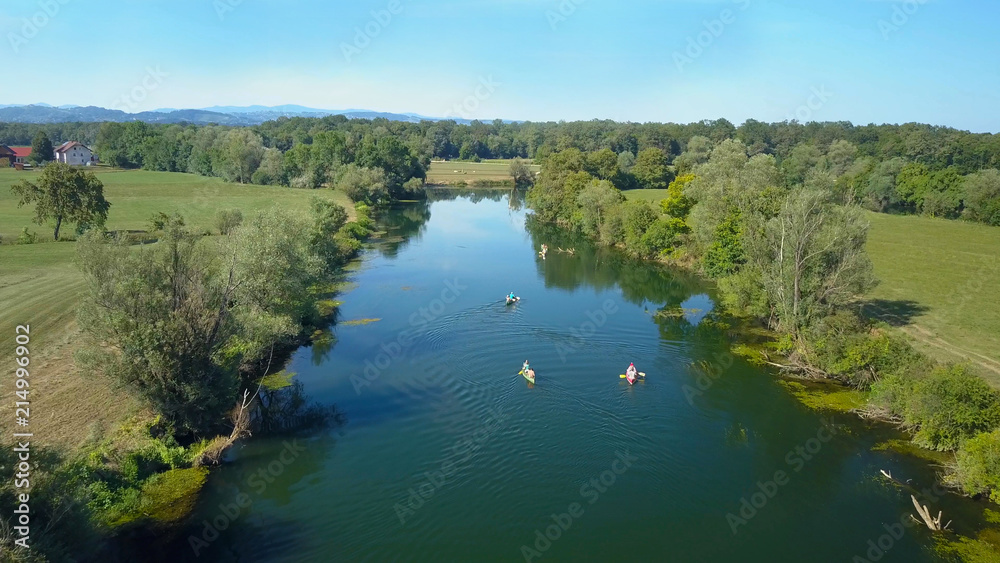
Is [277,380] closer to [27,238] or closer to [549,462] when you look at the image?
[549,462]

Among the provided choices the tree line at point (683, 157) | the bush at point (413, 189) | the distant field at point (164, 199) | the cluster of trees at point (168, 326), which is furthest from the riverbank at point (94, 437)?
the bush at point (413, 189)

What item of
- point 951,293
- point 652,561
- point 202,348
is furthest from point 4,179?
point 951,293

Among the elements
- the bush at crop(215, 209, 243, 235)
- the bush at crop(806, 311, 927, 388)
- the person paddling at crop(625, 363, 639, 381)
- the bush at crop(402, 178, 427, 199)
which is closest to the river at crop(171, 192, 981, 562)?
the person paddling at crop(625, 363, 639, 381)

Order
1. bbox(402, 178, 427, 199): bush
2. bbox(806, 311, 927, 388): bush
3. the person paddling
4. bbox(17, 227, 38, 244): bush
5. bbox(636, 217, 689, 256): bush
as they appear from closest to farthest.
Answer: bbox(806, 311, 927, 388): bush
the person paddling
bbox(17, 227, 38, 244): bush
bbox(636, 217, 689, 256): bush
bbox(402, 178, 427, 199): bush

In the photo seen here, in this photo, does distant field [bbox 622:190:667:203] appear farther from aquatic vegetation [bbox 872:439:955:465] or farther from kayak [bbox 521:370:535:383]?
aquatic vegetation [bbox 872:439:955:465]

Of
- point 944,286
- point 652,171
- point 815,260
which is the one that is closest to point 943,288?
point 944,286

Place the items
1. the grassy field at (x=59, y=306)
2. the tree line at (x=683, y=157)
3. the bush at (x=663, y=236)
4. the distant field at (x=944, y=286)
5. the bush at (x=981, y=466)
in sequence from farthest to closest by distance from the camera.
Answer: the tree line at (x=683, y=157), the bush at (x=663, y=236), the distant field at (x=944, y=286), the grassy field at (x=59, y=306), the bush at (x=981, y=466)

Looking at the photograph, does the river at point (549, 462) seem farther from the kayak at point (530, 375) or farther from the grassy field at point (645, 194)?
the grassy field at point (645, 194)
